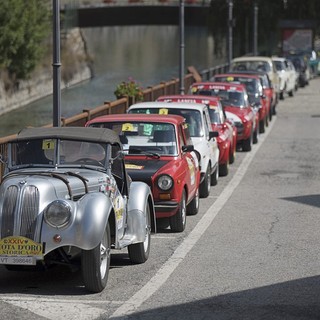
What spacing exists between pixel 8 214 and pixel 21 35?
47.5 meters

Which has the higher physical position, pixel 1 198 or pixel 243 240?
pixel 1 198

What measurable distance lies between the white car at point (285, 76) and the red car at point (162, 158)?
31.3m

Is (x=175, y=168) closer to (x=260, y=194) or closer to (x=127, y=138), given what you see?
(x=127, y=138)

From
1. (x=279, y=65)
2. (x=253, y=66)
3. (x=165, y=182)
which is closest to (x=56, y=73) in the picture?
(x=165, y=182)

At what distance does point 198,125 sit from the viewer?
20.3 m

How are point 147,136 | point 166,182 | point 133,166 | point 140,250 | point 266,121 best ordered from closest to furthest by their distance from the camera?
1. point 140,250
2. point 166,182
3. point 133,166
4. point 147,136
5. point 266,121

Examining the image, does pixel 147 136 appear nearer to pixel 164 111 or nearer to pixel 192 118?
pixel 164 111

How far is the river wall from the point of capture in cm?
5859

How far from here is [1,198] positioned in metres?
12.0

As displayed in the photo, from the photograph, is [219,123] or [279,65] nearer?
[219,123]

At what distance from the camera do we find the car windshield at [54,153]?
12.9 m

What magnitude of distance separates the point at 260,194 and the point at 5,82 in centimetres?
3824

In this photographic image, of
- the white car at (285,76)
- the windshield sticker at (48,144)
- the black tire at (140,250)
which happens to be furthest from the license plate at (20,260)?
the white car at (285,76)

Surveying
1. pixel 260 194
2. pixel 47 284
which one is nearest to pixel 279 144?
pixel 260 194
